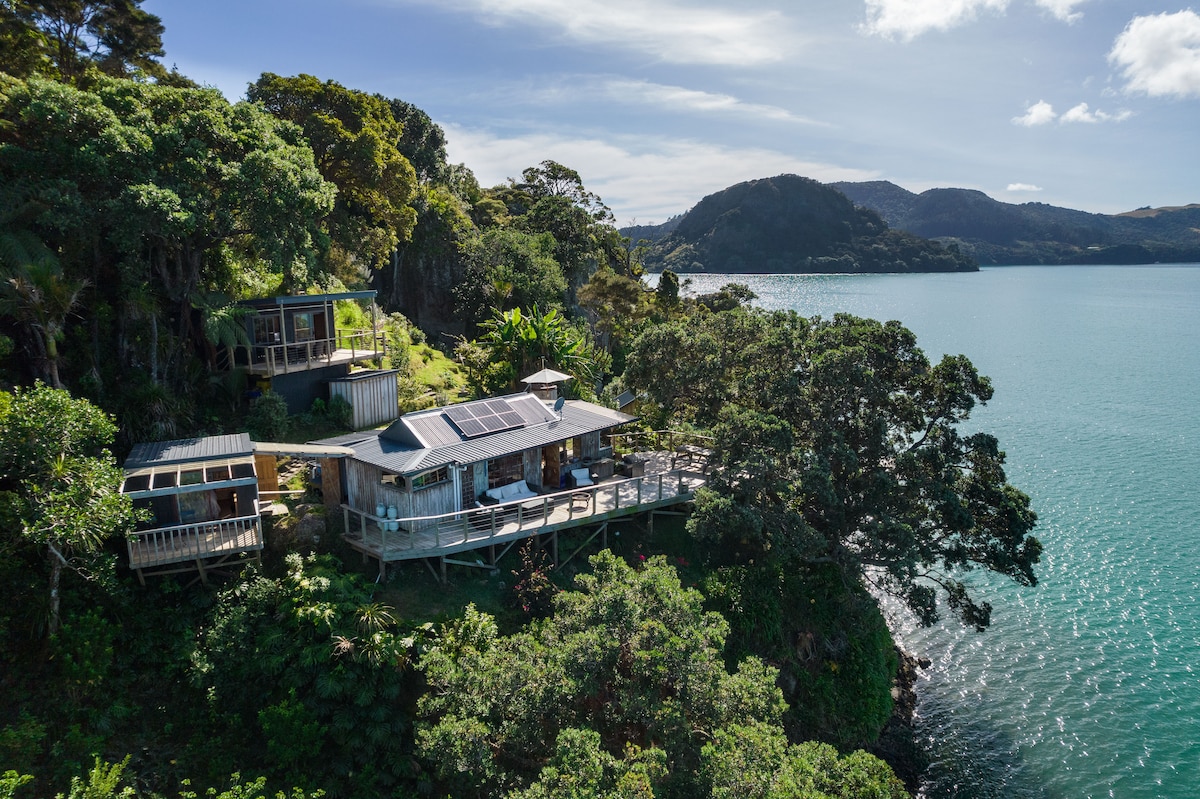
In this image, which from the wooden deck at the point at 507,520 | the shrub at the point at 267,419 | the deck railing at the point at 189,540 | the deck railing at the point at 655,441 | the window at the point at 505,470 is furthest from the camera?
the deck railing at the point at 655,441

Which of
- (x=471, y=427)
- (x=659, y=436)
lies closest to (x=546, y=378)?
(x=659, y=436)

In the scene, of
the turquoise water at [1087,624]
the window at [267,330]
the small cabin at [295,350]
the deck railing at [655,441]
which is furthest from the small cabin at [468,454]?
the turquoise water at [1087,624]

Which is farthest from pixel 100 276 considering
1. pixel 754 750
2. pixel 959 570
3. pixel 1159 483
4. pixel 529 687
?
pixel 1159 483

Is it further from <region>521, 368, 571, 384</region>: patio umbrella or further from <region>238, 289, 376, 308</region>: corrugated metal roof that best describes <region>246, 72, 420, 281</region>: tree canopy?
<region>521, 368, 571, 384</region>: patio umbrella

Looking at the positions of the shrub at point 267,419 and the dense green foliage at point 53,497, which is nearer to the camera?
the dense green foliage at point 53,497

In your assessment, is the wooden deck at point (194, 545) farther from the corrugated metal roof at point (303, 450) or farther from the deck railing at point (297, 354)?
the deck railing at point (297, 354)

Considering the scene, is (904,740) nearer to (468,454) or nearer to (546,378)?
(468,454)

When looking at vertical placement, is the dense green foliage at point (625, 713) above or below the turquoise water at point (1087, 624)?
above

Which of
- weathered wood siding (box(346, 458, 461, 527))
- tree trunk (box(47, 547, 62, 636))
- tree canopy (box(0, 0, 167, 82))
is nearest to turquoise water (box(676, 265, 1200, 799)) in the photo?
weathered wood siding (box(346, 458, 461, 527))
